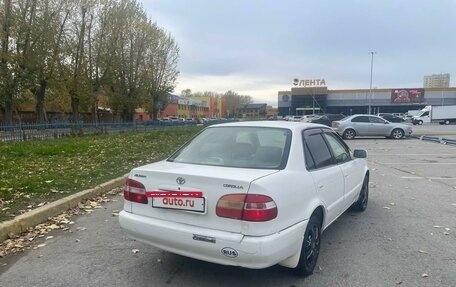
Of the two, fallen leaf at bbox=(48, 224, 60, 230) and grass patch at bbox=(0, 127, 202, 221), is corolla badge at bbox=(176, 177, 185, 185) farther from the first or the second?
grass patch at bbox=(0, 127, 202, 221)

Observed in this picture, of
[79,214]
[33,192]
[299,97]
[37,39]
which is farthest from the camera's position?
[299,97]

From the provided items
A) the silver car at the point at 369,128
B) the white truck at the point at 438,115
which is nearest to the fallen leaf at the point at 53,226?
the silver car at the point at 369,128

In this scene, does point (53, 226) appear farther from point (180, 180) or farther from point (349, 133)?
point (349, 133)

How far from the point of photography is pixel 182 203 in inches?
120

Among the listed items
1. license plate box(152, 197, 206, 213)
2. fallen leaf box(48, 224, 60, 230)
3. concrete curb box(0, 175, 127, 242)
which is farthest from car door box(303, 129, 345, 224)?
concrete curb box(0, 175, 127, 242)

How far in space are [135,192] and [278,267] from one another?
1.64 metres

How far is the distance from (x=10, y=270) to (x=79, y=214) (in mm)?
1930

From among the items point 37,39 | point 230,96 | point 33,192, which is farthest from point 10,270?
point 230,96

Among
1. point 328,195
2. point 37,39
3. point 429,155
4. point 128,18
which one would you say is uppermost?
point 128,18

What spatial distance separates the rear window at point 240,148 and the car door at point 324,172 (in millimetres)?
325

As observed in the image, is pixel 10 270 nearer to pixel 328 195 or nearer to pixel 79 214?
pixel 79 214

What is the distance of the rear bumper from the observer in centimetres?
278

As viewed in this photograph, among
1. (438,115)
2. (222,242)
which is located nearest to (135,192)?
(222,242)

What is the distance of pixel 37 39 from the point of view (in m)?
23.4
